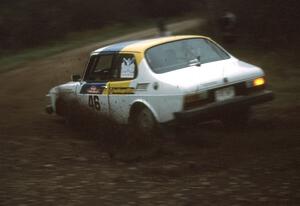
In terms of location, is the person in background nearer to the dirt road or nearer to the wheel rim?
the dirt road

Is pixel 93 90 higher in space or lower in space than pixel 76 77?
lower

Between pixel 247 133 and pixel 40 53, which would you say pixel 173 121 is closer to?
pixel 247 133

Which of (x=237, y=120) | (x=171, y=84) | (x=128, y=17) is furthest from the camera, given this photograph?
(x=128, y=17)

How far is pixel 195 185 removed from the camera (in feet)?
20.5

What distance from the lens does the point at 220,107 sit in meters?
8.20

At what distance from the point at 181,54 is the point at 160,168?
7.97 ft

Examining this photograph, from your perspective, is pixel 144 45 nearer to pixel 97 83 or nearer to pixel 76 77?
pixel 97 83

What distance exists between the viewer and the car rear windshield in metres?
8.70

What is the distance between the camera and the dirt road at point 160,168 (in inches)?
233

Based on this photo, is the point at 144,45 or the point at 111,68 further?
the point at 111,68

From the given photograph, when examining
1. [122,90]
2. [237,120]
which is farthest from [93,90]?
[237,120]

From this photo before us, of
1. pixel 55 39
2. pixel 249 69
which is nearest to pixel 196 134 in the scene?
pixel 249 69

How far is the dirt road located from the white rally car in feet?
1.46

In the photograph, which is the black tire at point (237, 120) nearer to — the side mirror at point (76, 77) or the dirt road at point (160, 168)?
the dirt road at point (160, 168)
